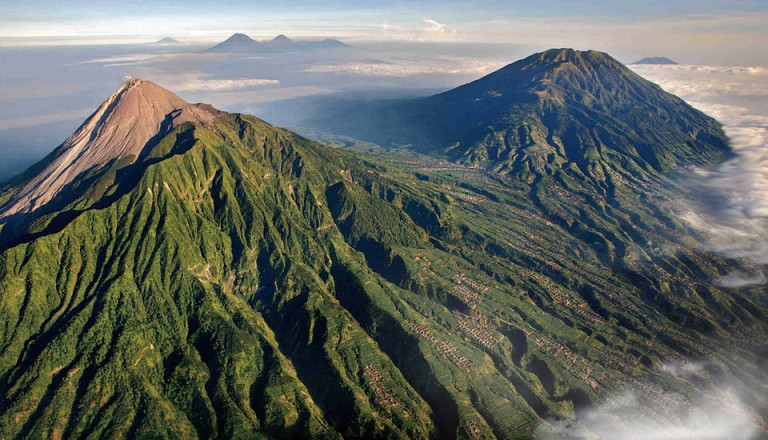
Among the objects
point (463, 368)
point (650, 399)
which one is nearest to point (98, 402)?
point (463, 368)

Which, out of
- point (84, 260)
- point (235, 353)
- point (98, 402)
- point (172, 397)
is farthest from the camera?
point (84, 260)

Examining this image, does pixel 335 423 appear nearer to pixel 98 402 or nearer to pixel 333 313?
pixel 333 313

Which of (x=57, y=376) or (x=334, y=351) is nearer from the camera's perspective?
(x=57, y=376)

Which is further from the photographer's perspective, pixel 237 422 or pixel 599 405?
pixel 599 405

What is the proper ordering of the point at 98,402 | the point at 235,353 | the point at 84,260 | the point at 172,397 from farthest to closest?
1. the point at 84,260
2. the point at 235,353
3. the point at 172,397
4. the point at 98,402

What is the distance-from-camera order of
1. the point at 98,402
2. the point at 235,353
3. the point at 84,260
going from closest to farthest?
the point at 98,402 < the point at 235,353 < the point at 84,260

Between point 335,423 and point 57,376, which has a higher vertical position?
point 57,376

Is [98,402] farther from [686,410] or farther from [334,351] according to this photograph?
[686,410]

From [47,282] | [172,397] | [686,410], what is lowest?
[686,410]

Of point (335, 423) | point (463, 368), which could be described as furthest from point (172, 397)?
point (463, 368)
